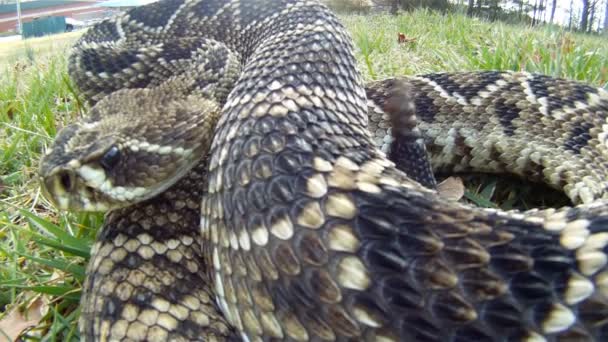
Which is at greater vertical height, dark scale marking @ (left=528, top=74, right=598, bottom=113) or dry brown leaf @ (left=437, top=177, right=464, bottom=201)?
dark scale marking @ (left=528, top=74, right=598, bottom=113)

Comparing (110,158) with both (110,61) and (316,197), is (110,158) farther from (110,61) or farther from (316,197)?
(110,61)

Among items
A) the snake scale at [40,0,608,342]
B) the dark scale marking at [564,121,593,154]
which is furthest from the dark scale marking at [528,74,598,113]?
the dark scale marking at [564,121,593,154]

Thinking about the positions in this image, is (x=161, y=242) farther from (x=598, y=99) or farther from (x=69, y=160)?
(x=598, y=99)

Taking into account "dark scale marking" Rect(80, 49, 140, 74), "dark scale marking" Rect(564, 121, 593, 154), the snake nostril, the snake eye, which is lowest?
"dark scale marking" Rect(564, 121, 593, 154)

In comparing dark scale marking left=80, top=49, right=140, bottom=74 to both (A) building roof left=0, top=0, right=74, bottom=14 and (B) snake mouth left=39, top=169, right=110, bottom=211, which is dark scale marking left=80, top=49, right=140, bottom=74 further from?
(A) building roof left=0, top=0, right=74, bottom=14

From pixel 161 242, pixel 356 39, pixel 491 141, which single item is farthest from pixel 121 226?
pixel 356 39

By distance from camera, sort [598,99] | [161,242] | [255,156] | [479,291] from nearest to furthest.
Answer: [479,291]
[255,156]
[161,242]
[598,99]

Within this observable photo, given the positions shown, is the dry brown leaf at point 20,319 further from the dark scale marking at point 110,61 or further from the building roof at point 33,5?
the building roof at point 33,5
